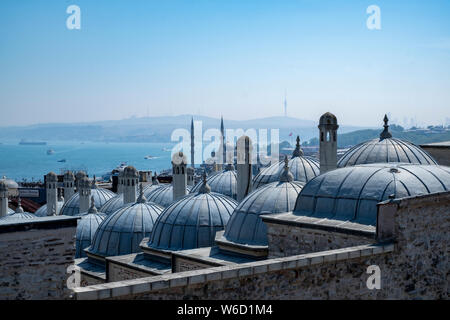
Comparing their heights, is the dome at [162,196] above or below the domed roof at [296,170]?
below

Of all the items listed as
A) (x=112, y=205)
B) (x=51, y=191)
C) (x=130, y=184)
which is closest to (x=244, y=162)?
(x=130, y=184)

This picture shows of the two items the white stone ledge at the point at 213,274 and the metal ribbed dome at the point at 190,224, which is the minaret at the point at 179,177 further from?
the white stone ledge at the point at 213,274

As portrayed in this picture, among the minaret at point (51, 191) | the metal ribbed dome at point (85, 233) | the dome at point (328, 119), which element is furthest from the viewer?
the minaret at point (51, 191)

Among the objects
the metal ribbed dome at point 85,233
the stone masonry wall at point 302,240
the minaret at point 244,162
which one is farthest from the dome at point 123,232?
the stone masonry wall at point 302,240

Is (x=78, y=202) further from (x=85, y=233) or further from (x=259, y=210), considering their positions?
(x=259, y=210)

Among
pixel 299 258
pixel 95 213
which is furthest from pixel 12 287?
pixel 95 213

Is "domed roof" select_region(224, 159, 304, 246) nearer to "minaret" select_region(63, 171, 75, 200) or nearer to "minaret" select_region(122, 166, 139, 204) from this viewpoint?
"minaret" select_region(122, 166, 139, 204)

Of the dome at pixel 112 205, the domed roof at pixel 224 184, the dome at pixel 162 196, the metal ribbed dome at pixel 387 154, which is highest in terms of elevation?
the metal ribbed dome at pixel 387 154
